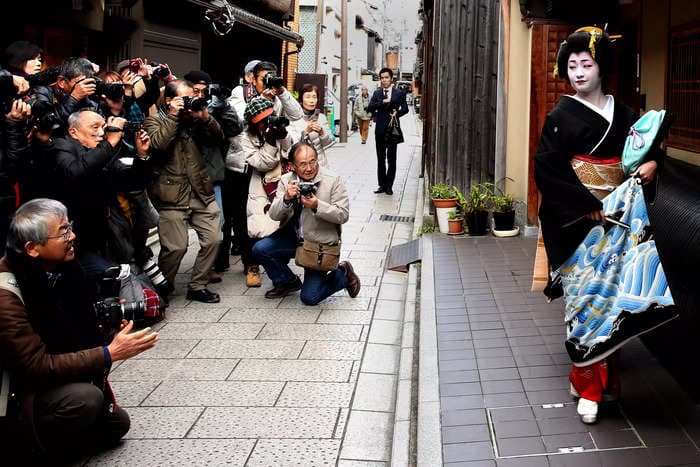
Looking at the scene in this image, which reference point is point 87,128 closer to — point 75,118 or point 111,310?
point 75,118

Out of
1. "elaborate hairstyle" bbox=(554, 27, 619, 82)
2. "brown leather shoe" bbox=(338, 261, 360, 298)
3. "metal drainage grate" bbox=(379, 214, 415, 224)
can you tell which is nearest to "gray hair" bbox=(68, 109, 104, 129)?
"brown leather shoe" bbox=(338, 261, 360, 298)

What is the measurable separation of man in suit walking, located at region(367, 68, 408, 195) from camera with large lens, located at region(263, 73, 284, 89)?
22.4 ft

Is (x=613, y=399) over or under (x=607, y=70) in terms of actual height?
under

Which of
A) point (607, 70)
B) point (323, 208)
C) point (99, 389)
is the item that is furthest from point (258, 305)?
point (607, 70)

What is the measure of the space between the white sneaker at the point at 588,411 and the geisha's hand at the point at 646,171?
1.33 metres

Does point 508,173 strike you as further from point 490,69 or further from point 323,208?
point 323,208

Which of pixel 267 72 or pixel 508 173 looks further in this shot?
pixel 508 173

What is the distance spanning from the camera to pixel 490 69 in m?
11.8

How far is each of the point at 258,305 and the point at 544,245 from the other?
12.6ft

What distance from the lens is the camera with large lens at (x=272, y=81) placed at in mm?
9023

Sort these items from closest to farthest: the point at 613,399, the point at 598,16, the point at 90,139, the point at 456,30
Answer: the point at 613,399 < the point at 90,139 < the point at 598,16 < the point at 456,30

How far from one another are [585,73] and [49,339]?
344cm

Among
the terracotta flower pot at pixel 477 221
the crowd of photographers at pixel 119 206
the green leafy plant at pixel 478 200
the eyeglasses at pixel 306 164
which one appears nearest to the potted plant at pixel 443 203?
the green leafy plant at pixel 478 200

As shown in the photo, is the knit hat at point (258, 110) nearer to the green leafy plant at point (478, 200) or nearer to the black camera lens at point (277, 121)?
the black camera lens at point (277, 121)
